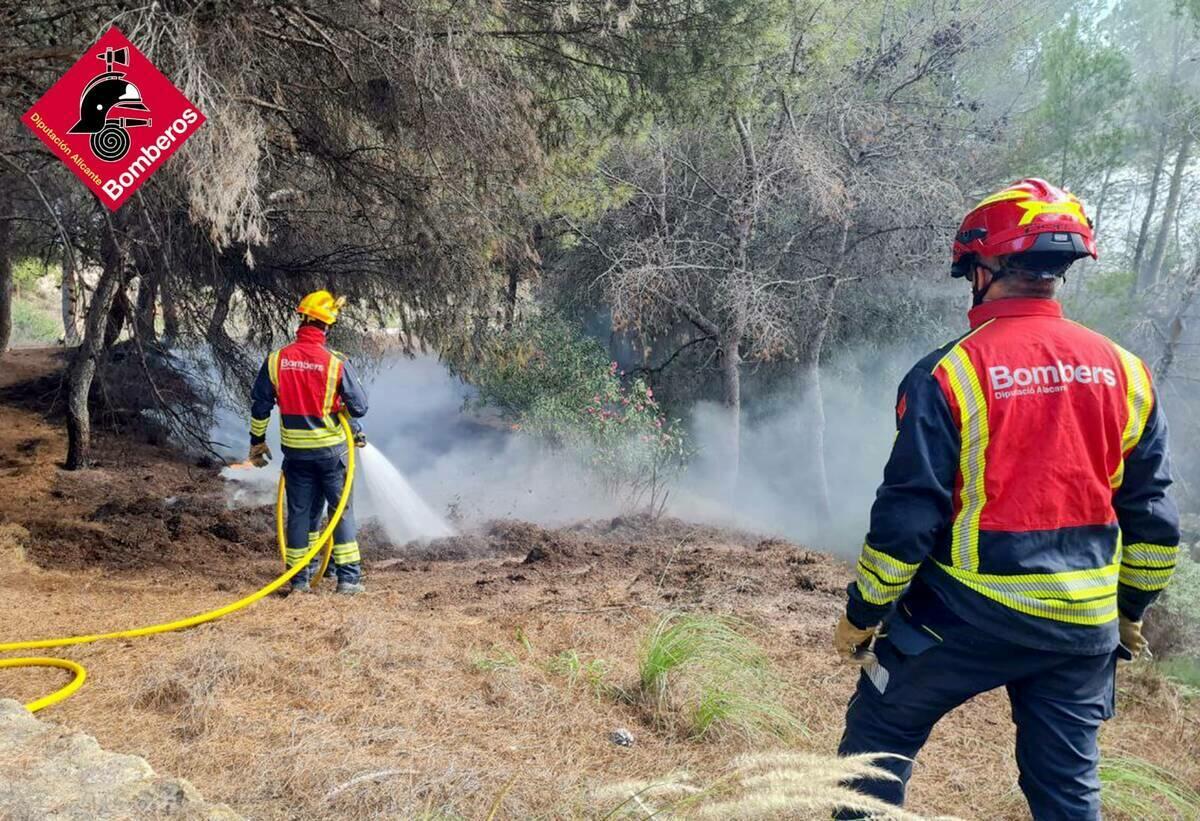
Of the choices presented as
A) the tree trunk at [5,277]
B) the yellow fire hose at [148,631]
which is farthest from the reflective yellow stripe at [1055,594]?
the tree trunk at [5,277]

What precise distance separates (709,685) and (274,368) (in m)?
3.56

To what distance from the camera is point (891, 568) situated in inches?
91.4

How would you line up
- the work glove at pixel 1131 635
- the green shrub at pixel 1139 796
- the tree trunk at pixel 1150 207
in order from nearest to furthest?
the work glove at pixel 1131 635, the green shrub at pixel 1139 796, the tree trunk at pixel 1150 207

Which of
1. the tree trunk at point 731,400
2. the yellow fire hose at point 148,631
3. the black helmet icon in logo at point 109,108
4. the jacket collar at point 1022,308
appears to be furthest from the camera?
the tree trunk at point 731,400

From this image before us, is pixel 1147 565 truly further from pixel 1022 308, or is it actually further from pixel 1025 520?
pixel 1022 308

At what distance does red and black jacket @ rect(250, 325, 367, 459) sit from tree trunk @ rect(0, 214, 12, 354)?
8175 millimetres

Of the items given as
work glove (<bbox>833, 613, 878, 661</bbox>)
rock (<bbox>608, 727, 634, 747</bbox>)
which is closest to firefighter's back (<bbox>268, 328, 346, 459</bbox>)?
rock (<bbox>608, 727, 634, 747</bbox>)

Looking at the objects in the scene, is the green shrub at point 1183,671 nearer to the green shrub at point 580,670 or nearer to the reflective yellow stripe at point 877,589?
the green shrub at point 580,670

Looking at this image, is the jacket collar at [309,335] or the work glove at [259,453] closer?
the jacket collar at [309,335]

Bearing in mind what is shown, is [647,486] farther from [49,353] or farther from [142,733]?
[49,353]

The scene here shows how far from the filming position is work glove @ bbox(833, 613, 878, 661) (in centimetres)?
249

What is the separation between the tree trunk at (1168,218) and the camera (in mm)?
13773

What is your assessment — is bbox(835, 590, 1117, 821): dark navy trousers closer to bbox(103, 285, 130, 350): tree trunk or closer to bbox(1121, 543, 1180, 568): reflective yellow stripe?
bbox(1121, 543, 1180, 568): reflective yellow stripe

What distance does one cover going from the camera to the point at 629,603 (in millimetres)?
5621
